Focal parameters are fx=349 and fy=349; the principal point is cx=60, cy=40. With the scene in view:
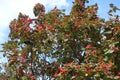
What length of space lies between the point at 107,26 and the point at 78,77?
292 centimetres

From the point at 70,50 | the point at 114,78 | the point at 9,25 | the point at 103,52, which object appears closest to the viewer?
the point at 114,78

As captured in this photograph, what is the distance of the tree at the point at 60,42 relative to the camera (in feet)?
40.9

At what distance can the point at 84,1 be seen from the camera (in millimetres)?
14891

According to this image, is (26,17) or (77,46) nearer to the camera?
(77,46)

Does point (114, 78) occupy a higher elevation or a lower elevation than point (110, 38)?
lower

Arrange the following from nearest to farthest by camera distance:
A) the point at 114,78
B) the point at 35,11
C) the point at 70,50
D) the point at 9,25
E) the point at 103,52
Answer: the point at 114,78 < the point at 103,52 < the point at 70,50 < the point at 9,25 < the point at 35,11

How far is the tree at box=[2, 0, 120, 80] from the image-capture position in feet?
40.9

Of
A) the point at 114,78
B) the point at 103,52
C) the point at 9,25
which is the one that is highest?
the point at 9,25

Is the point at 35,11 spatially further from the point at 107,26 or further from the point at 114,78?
the point at 114,78

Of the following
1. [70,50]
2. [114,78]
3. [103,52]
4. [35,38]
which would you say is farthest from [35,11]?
[114,78]

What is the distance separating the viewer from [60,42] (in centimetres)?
1355

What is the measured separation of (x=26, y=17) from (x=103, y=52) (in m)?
4.12

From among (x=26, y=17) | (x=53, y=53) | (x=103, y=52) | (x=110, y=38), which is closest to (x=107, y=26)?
(x=110, y=38)

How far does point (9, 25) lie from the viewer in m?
14.6
